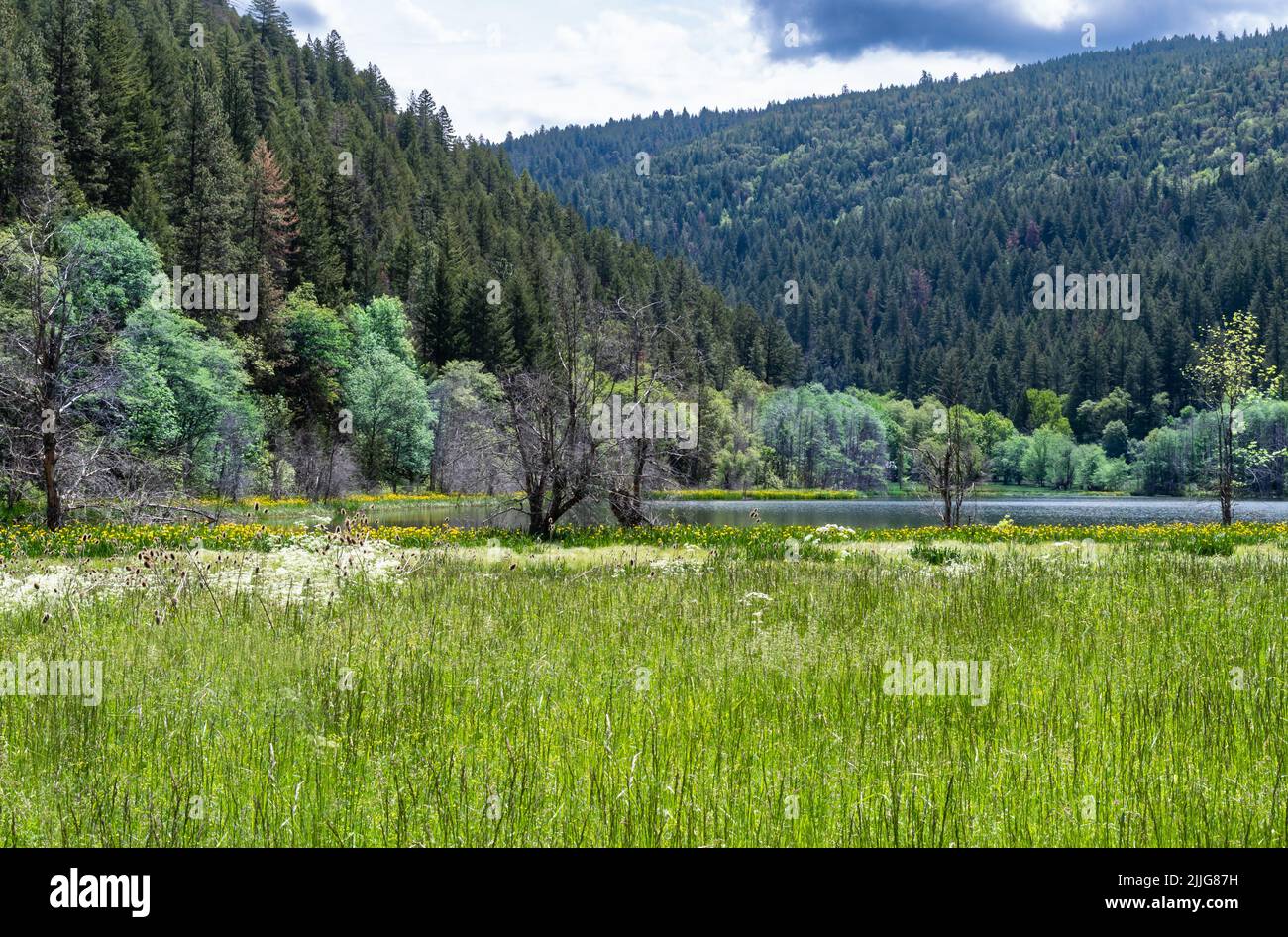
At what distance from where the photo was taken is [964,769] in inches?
191

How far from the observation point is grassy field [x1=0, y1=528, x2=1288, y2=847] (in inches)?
169

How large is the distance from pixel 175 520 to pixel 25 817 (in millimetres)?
23263

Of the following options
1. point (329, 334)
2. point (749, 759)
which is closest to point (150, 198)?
point (329, 334)

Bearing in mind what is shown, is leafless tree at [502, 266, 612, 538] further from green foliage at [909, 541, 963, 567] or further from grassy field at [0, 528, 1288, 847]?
grassy field at [0, 528, 1288, 847]

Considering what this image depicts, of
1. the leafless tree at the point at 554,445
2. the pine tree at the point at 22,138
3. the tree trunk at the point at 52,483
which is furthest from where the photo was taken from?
the pine tree at the point at 22,138
